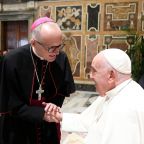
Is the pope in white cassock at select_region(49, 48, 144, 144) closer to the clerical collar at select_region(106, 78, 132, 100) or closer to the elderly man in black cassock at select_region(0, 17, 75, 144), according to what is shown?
the clerical collar at select_region(106, 78, 132, 100)

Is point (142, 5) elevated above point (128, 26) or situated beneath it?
elevated above

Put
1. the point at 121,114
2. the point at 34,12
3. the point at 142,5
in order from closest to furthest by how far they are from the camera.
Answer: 1. the point at 121,114
2. the point at 142,5
3. the point at 34,12

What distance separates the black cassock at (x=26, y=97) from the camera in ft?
8.02

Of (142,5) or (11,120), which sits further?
(142,5)

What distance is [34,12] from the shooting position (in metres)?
11.2

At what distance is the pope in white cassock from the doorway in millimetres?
9848

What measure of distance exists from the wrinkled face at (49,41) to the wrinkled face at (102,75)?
36 cm

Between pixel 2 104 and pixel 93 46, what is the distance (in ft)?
26.7

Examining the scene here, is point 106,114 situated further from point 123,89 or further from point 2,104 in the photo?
point 2,104

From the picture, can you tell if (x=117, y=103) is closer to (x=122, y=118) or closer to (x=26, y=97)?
(x=122, y=118)

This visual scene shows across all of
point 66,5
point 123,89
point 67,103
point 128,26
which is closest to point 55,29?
point 123,89

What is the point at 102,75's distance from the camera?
6.84 feet

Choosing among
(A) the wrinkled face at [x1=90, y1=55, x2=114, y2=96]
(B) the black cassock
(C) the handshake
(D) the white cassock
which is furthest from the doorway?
(D) the white cassock

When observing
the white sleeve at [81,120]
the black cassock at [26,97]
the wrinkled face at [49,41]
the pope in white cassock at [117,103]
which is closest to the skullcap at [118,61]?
the pope in white cassock at [117,103]
